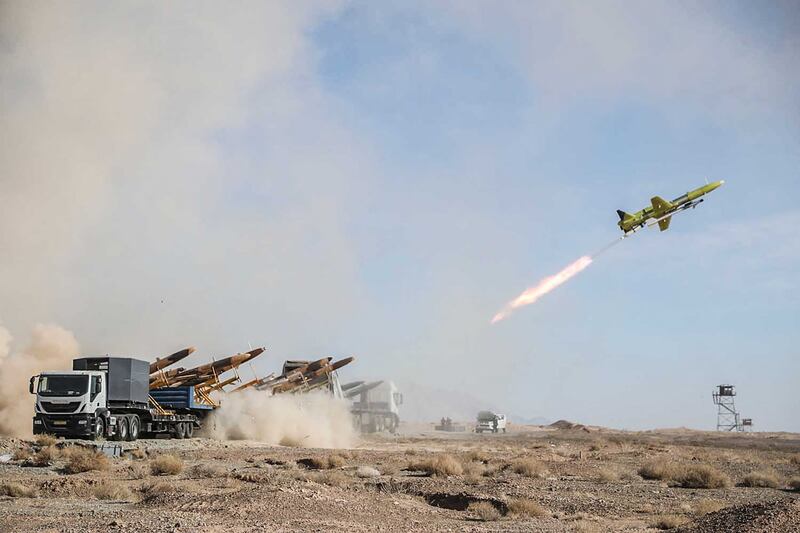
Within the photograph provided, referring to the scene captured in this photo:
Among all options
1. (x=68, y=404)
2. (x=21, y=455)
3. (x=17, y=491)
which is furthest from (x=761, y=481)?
(x=68, y=404)

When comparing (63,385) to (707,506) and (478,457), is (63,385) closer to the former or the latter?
(478,457)

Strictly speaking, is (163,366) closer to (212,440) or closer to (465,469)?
(212,440)

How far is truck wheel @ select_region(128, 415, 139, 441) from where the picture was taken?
116 ft

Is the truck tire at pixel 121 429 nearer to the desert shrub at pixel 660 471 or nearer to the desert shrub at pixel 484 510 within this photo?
the desert shrub at pixel 484 510

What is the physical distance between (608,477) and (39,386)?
2142 cm

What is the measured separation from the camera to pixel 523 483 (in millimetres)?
23719

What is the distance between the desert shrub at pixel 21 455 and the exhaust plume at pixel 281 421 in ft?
55.3

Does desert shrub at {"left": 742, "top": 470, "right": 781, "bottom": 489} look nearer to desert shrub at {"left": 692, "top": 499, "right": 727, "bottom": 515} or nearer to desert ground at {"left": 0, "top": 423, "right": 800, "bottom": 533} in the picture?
desert ground at {"left": 0, "top": 423, "right": 800, "bottom": 533}

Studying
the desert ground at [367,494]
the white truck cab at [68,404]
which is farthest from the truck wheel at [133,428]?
the desert ground at [367,494]

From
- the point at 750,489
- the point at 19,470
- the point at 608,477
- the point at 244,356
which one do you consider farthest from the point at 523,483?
the point at 244,356

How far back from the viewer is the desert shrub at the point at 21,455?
26594mm

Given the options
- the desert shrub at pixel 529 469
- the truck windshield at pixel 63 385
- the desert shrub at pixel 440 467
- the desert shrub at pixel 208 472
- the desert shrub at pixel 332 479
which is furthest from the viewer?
the truck windshield at pixel 63 385

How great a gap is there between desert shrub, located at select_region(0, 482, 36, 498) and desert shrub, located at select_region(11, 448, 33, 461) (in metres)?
7.40

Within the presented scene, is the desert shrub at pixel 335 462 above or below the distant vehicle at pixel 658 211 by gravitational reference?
below
